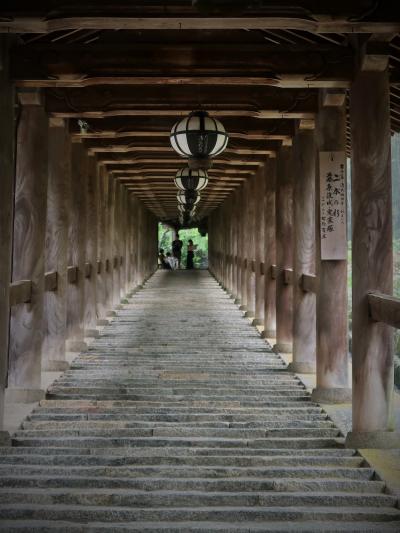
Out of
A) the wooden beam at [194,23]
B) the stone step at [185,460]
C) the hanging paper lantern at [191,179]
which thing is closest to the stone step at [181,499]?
the stone step at [185,460]

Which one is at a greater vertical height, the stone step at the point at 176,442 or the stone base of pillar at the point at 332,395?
the stone base of pillar at the point at 332,395

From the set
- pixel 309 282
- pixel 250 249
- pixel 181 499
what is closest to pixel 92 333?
pixel 309 282

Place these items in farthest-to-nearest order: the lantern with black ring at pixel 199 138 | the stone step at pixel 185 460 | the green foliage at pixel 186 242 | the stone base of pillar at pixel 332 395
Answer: the green foliage at pixel 186 242
the stone base of pillar at pixel 332 395
the lantern with black ring at pixel 199 138
the stone step at pixel 185 460

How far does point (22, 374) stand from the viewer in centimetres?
649

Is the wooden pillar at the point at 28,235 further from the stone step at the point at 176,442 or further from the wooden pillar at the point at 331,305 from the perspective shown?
the wooden pillar at the point at 331,305

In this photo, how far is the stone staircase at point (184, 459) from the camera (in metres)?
3.96

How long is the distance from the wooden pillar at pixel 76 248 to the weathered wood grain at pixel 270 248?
9.90 ft

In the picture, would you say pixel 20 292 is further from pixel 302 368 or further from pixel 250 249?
pixel 250 249

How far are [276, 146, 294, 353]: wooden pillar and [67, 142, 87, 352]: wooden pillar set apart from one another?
2.88 meters

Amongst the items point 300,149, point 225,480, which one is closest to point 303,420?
point 225,480

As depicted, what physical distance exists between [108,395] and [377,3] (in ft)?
14.4

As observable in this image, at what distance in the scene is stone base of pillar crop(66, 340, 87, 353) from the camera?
8984mm

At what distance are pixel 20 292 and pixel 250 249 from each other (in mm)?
8052

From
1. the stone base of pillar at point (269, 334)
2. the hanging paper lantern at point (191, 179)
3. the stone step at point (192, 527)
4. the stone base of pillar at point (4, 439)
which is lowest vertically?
the stone step at point (192, 527)
